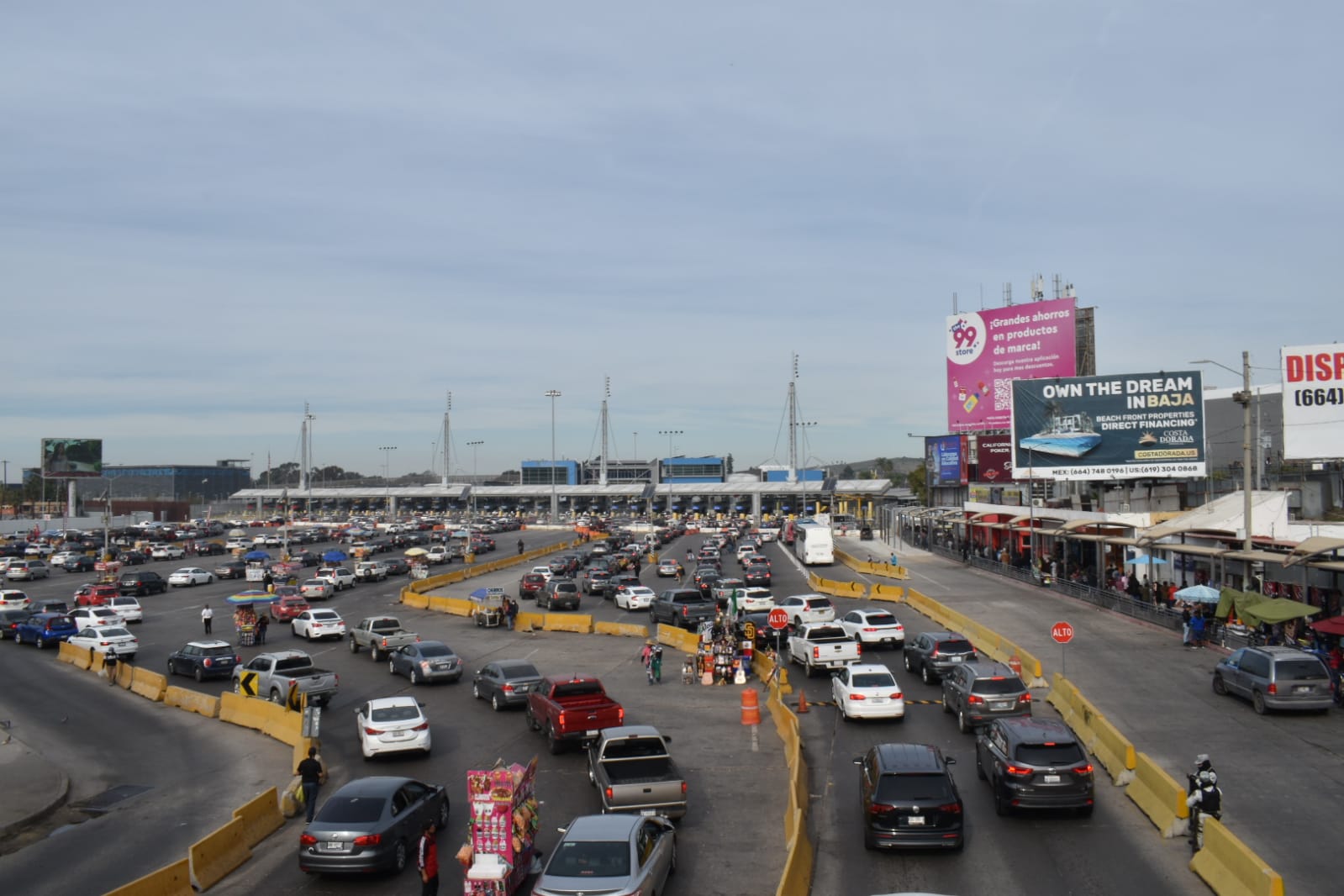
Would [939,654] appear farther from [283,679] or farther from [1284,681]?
[283,679]

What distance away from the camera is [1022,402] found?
55.3 metres

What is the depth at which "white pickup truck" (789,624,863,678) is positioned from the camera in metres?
30.3

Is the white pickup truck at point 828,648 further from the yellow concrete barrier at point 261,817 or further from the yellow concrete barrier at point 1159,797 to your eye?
the yellow concrete barrier at point 261,817

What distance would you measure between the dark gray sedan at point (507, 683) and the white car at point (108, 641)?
635 inches

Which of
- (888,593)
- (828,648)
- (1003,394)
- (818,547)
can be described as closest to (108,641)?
(828,648)

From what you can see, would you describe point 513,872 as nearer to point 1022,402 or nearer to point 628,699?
point 628,699

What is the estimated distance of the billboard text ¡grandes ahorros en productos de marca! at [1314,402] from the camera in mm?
40469

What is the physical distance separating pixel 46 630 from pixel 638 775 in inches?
1365

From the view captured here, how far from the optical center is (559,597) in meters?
50.7

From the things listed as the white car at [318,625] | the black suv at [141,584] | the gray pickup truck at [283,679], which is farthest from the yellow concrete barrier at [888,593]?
the black suv at [141,584]

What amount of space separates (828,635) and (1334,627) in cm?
1274

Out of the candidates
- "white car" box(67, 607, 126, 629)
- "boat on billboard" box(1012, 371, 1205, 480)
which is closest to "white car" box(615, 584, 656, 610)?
"boat on billboard" box(1012, 371, 1205, 480)

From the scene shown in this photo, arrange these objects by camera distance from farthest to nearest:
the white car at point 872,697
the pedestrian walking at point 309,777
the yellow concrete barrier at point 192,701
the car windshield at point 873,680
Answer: the yellow concrete barrier at point 192,701 < the car windshield at point 873,680 < the white car at point 872,697 < the pedestrian walking at point 309,777

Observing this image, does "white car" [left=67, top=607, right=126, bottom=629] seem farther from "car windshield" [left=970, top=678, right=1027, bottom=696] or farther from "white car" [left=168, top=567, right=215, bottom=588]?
"car windshield" [left=970, top=678, right=1027, bottom=696]
